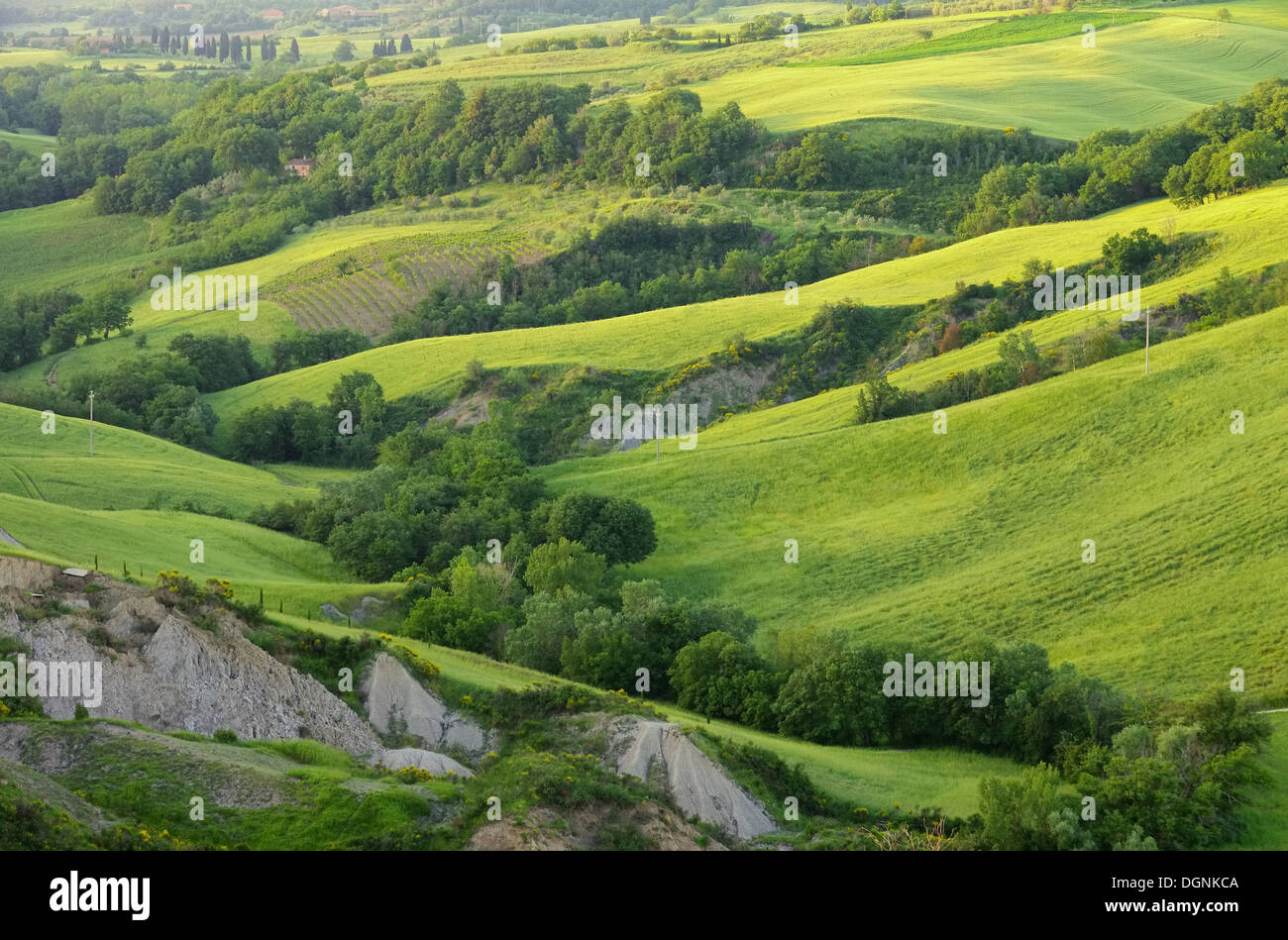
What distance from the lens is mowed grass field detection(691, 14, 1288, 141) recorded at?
130750mm

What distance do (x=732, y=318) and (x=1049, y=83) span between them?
63862 mm

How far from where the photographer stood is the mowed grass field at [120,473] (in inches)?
2450

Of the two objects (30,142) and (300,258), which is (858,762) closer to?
(300,258)

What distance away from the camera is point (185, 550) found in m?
51.6

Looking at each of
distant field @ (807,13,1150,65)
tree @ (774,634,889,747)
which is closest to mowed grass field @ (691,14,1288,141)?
distant field @ (807,13,1150,65)

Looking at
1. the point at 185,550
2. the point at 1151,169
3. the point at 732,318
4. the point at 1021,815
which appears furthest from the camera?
the point at 1151,169

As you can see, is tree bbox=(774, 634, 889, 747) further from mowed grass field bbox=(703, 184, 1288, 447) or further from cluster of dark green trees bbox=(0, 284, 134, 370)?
cluster of dark green trees bbox=(0, 284, 134, 370)

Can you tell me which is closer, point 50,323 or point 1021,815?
point 1021,815

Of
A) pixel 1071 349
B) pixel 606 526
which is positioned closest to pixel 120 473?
pixel 606 526

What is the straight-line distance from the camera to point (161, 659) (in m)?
35.4

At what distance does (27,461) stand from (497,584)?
24478mm

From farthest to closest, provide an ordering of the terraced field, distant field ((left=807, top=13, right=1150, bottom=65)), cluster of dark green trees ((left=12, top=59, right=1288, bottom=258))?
distant field ((left=807, top=13, right=1150, bottom=65))
the terraced field
cluster of dark green trees ((left=12, top=59, right=1288, bottom=258))

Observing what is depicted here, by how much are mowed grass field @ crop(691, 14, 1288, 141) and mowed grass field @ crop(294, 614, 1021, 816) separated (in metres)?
94.4
